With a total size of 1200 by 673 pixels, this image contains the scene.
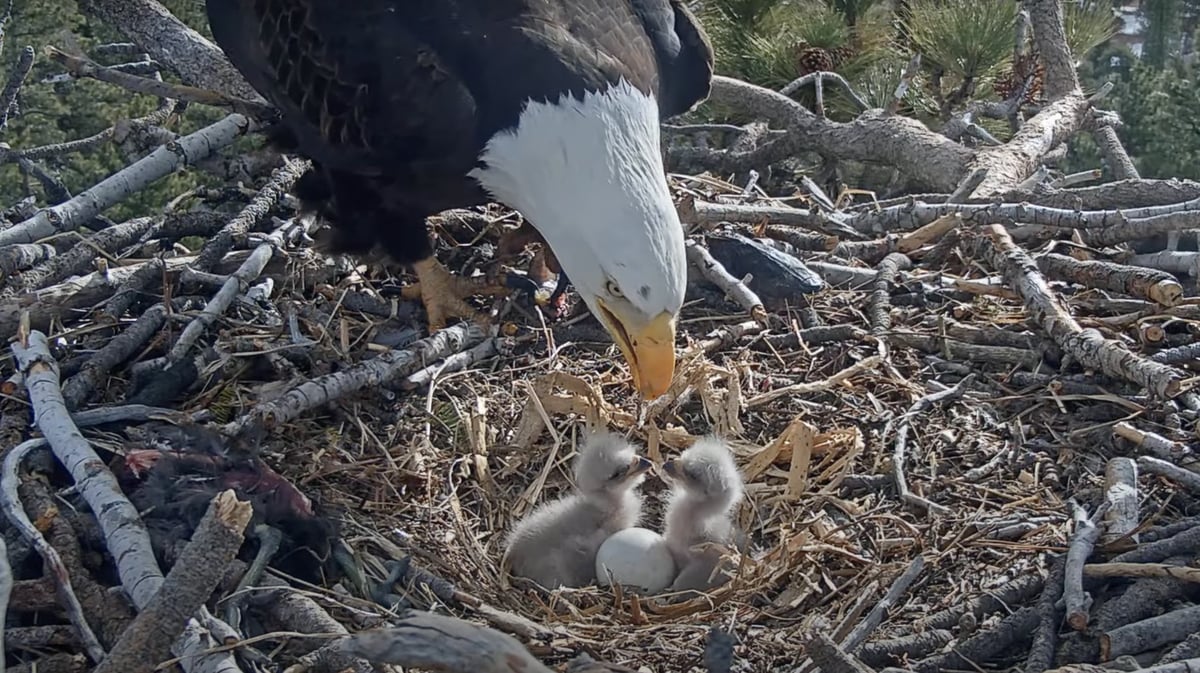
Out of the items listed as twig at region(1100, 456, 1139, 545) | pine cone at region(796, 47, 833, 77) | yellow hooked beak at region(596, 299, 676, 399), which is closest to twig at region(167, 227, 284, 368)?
yellow hooked beak at region(596, 299, 676, 399)

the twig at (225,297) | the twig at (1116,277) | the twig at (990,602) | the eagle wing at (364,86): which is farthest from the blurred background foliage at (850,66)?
the twig at (990,602)

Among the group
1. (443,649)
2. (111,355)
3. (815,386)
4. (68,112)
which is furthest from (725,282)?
(68,112)

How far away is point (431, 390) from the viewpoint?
3.10m

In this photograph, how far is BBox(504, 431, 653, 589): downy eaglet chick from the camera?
277cm

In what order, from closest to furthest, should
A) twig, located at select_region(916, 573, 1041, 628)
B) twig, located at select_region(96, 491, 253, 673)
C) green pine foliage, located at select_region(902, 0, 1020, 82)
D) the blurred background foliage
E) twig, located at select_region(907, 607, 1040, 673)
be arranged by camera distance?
twig, located at select_region(96, 491, 253, 673), twig, located at select_region(907, 607, 1040, 673), twig, located at select_region(916, 573, 1041, 628), green pine foliage, located at select_region(902, 0, 1020, 82), the blurred background foliage

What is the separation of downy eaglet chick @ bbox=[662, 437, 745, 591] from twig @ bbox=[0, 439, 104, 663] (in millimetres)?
1226

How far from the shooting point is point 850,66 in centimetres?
506

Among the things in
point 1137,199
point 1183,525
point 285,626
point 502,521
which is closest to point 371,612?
point 285,626

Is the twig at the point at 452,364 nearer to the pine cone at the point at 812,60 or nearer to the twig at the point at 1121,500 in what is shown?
the twig at the point at 1121,500

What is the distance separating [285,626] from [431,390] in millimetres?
985

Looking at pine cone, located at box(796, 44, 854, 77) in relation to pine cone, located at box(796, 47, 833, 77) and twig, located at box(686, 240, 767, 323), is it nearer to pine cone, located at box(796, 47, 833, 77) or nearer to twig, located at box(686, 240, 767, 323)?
pine cone, located at box(796, 47, 833, 77)

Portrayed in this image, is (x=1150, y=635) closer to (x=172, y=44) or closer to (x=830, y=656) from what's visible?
(x=830, y=656)

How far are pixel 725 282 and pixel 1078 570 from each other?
1.41 meters

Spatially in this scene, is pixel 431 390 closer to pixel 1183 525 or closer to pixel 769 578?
pixel 769 578
